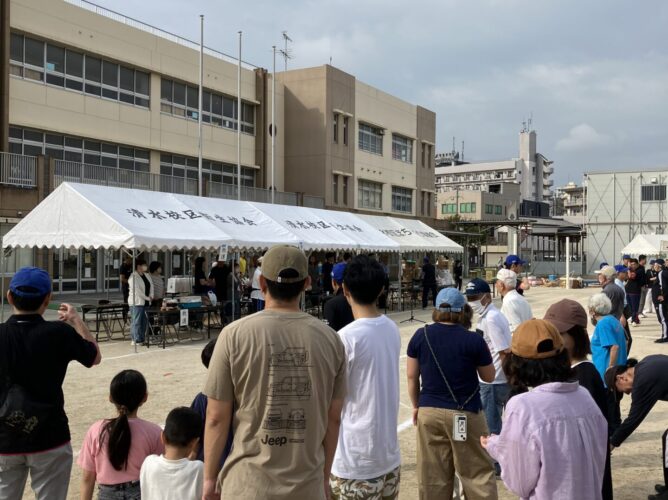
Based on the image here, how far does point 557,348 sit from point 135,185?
2552cm

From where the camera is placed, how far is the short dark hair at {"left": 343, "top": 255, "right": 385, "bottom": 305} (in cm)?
327

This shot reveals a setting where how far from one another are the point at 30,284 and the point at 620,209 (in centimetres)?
5503

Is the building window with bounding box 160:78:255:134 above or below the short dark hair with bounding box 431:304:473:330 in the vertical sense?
above

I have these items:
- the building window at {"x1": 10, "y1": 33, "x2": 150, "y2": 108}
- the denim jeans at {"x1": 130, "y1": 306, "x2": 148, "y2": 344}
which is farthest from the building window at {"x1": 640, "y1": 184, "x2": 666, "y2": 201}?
the denim jeans at {"x1": 130, "y1": 306, "x2": 148, "y2": 344}

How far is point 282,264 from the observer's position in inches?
95.2

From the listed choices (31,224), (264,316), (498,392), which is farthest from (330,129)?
(264,316)

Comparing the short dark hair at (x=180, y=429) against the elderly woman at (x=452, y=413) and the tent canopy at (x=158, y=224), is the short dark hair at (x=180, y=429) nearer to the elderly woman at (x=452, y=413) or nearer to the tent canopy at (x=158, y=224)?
the elderly woman at (x=452, y=413)

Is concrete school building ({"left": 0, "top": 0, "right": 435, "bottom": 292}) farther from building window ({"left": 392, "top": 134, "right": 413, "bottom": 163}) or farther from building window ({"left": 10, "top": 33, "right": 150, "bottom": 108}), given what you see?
building window ({"left": 392, "top": 134, "right": 413, "bottom": 163})

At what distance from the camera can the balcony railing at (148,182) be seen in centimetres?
2342

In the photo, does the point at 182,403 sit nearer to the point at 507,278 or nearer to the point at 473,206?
the point at 507,278

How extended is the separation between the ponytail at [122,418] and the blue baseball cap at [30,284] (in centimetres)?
59

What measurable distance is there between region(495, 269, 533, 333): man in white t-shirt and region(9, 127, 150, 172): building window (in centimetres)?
2168

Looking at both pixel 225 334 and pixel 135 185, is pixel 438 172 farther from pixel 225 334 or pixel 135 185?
pixel 225 334

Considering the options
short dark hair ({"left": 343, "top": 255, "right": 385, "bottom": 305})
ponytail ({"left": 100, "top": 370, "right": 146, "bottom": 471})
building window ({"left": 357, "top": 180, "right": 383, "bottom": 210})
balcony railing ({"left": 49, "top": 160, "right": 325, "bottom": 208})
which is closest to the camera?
ponytail ({"left": 100, "top": 370, "right": 146, "bottom": 471})
